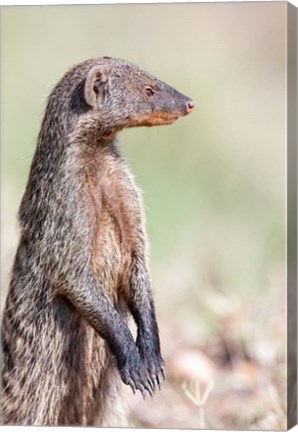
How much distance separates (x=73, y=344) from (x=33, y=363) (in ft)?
0.55

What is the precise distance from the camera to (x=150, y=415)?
301 inches

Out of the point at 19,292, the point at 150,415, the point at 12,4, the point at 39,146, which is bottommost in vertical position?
the point at 150,415

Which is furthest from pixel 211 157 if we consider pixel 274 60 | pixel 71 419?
pixel 71 419

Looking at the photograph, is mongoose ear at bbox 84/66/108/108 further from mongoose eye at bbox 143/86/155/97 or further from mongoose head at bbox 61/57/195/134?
mongoose eye at bbox 143/86/155/97

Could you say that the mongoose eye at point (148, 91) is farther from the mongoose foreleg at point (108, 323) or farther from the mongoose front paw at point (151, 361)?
the mongoose front paw at point (151, 361)

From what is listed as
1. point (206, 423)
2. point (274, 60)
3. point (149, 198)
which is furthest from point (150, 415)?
point (274, 60)

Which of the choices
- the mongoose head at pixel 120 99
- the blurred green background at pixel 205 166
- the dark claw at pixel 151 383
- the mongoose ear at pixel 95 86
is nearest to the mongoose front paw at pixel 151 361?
the dark claw at pixel 151 383

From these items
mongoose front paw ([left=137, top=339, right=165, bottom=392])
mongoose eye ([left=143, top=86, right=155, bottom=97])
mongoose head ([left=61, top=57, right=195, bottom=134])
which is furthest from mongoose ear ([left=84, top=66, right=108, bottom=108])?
mongoose front paw ([left=137, top=339, right=165, bottom=392])

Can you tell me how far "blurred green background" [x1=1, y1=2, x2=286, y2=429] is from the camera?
283 inches

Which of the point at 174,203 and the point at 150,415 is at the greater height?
the point at 174,203

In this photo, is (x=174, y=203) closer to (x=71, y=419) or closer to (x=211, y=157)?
(x=211, y=157)

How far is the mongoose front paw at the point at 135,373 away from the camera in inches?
272

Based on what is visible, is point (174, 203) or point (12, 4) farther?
point (174, 203)

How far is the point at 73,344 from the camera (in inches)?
280
